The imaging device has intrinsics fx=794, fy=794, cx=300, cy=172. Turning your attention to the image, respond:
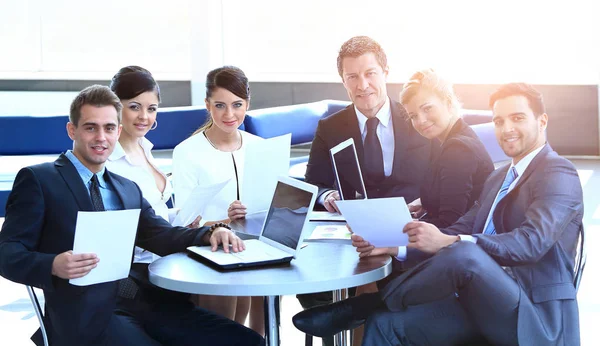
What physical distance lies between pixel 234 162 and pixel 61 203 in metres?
1.30

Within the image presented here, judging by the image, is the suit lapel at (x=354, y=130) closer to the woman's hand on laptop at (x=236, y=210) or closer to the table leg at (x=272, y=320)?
the woman's hand on laptop at (x=236, y=210)

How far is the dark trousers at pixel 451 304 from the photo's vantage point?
7.39 feet

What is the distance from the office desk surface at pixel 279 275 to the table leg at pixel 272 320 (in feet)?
0.53

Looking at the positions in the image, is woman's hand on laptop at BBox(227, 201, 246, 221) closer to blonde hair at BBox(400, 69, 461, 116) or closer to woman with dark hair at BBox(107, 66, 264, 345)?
woman with dark hair at BBox(107, 66, 264, 345)

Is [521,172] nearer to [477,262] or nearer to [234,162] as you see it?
[477,262]

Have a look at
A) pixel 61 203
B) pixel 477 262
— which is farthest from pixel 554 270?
pixel 61 203

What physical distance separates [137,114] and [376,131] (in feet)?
3.43

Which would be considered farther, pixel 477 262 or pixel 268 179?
pixel 268 179

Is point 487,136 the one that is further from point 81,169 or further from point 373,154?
point 81,169

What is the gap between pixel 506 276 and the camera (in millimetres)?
2283

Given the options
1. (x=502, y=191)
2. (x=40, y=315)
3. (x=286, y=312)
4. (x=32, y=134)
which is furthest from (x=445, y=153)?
(x=32, y=134)

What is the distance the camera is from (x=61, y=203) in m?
2.44

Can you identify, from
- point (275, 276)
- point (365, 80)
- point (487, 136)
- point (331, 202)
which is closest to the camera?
point (275, 276)

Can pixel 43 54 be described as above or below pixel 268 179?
above
